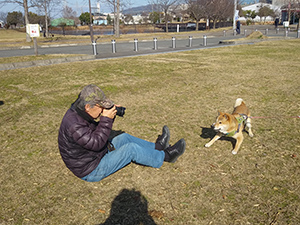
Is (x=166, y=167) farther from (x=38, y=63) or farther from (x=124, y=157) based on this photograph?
(x=38, y=63)

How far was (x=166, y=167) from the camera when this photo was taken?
3826 millimetres

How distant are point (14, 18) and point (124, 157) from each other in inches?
2617

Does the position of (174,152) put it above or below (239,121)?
below

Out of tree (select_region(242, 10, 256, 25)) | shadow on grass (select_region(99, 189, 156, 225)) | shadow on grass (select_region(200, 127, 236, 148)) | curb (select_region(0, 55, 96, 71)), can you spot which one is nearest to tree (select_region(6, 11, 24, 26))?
curb (select_region(0, 55, 96, 71))

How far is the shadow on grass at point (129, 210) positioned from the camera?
2844 mm

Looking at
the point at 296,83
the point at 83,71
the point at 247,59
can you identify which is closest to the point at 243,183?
the point at 296,83

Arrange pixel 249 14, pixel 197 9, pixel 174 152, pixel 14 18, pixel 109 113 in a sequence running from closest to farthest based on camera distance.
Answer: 1. pixel 109 113
2. pixel 174 152
3. pixel 197 9
4. pixel 14 18
5. pixel 249 14

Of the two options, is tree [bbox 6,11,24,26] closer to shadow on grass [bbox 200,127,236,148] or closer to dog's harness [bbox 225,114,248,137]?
shadow on grass [bbox 200,127,236,148]

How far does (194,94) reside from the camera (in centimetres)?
768

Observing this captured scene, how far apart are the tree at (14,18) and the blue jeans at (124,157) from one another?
216 ft

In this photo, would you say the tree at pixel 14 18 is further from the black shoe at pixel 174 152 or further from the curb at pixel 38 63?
the black shoe at pixel 174 152

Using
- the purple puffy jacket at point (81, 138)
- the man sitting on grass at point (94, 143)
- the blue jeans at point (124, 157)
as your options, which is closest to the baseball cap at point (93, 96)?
the man sitting on grass at point (94, 143)

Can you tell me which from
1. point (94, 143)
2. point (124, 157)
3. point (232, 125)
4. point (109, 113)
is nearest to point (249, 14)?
point (232, 125)

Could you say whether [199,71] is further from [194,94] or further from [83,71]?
[83,71]
